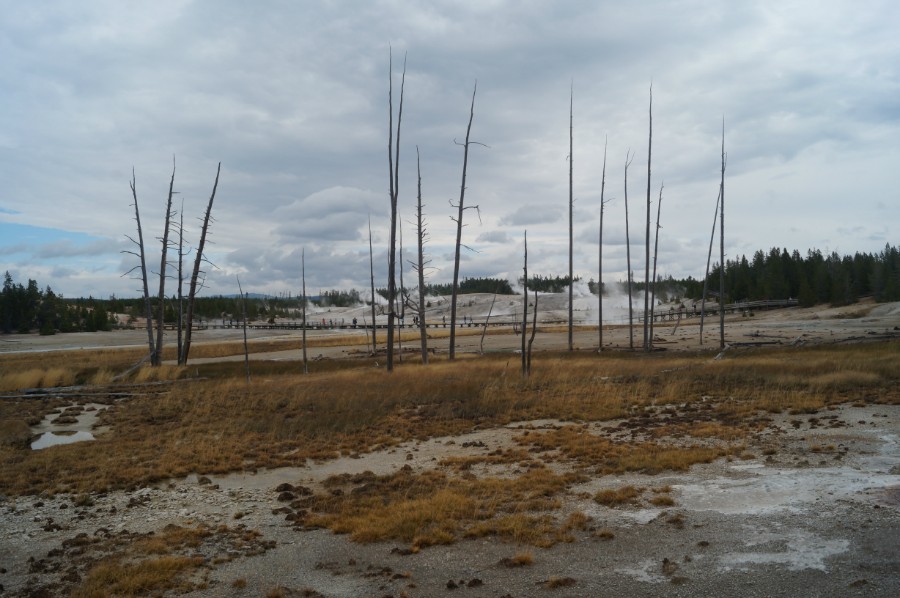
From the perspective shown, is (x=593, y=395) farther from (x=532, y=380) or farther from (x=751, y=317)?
(x=751, y=317)

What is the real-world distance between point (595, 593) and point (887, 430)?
1032cm

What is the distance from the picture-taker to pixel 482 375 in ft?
82.1

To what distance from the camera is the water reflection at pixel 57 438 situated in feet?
52.3

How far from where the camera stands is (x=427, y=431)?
16.1 metres

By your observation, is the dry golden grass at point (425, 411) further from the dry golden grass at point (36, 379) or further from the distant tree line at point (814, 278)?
the distant tree line at point (814, 278)

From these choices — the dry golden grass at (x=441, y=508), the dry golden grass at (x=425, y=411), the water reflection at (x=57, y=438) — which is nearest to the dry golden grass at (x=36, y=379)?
the dry golden grass at (x=425, y=411)

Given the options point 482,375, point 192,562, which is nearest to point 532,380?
point 482,375

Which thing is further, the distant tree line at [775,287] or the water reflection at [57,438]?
the distant tree line at [775,287]

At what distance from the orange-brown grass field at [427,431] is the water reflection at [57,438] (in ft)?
1.14

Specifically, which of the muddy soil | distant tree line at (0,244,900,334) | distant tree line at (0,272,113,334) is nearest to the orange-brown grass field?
the muddy soil

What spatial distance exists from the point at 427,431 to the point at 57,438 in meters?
10.1

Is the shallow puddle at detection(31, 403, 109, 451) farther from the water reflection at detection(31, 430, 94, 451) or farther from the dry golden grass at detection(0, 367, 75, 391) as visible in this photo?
the dry golden grass at detection(0, 367, 75, 391)

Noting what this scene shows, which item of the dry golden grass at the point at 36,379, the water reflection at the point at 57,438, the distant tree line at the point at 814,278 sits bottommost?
the water reflection at the point at 57,438

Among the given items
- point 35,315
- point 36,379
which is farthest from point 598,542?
point 35,315
